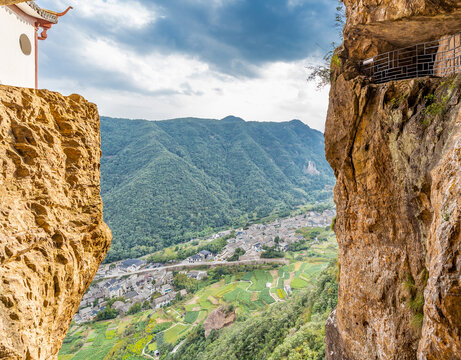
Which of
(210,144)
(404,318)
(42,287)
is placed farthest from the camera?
(210,144)

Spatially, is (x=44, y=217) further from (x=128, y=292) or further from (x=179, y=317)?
(x=128, y=292)

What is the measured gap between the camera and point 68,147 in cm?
495

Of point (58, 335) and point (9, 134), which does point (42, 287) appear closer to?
point (58, 335)

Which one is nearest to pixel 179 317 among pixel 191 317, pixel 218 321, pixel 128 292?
pixel 191 317

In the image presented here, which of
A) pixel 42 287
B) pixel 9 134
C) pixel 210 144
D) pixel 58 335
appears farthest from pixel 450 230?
pixel 210 144

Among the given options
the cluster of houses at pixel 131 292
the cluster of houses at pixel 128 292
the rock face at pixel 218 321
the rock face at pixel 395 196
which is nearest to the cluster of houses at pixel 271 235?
the cluster of houses at pixel 131 292

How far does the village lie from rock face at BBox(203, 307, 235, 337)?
8668mm

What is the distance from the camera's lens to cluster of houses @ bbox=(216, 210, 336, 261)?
45.7 metres

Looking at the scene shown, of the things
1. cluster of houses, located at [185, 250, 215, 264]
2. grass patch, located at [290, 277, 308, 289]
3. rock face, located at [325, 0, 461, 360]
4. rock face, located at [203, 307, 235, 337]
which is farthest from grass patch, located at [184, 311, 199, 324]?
rock face, located at [325, 0, 461, 360]

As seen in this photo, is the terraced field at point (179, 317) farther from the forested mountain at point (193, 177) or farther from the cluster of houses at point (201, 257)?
the forested mountain at point (193, 177)

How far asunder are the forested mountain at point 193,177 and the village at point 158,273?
24.1 feet

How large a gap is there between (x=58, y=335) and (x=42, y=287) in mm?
1272

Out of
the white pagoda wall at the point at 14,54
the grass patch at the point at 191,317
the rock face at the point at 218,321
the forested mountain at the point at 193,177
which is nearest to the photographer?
the white pagoda wall at the point at 14,54

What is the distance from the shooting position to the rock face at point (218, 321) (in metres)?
22.7
